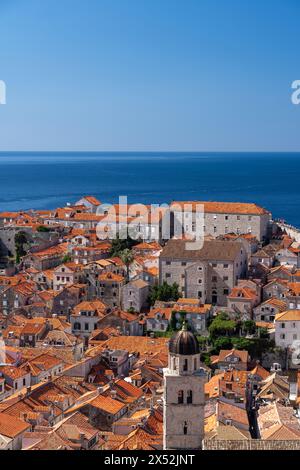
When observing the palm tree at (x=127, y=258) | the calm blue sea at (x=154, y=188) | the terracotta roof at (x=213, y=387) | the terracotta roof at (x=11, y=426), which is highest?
the palm tree at (x=127, y=258)

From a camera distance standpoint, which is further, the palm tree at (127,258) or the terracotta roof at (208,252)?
the palm tree at (127,258)

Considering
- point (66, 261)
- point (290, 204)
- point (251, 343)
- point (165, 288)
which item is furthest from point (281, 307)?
point (290, 204)

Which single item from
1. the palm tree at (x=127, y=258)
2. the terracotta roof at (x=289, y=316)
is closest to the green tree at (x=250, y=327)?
the terracotta roof at (x=289, y=316)

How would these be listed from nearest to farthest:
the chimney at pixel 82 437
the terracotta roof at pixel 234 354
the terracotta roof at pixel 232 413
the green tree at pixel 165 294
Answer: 1. the chimney at pixel 82 437
2. the terracotta roof at pixel 232 413
3. the terracotta roof at pixel 234 354
4. the green tree at pixel 165 294

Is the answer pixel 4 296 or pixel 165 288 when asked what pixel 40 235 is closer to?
pixel 4 296

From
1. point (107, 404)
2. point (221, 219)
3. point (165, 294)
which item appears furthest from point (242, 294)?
point (221, 219)

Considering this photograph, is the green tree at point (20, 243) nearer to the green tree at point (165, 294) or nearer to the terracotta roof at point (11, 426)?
the green tree at point (165, 294)

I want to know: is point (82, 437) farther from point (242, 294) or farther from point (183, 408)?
point (242, 294)

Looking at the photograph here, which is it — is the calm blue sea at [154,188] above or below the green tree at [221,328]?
below
